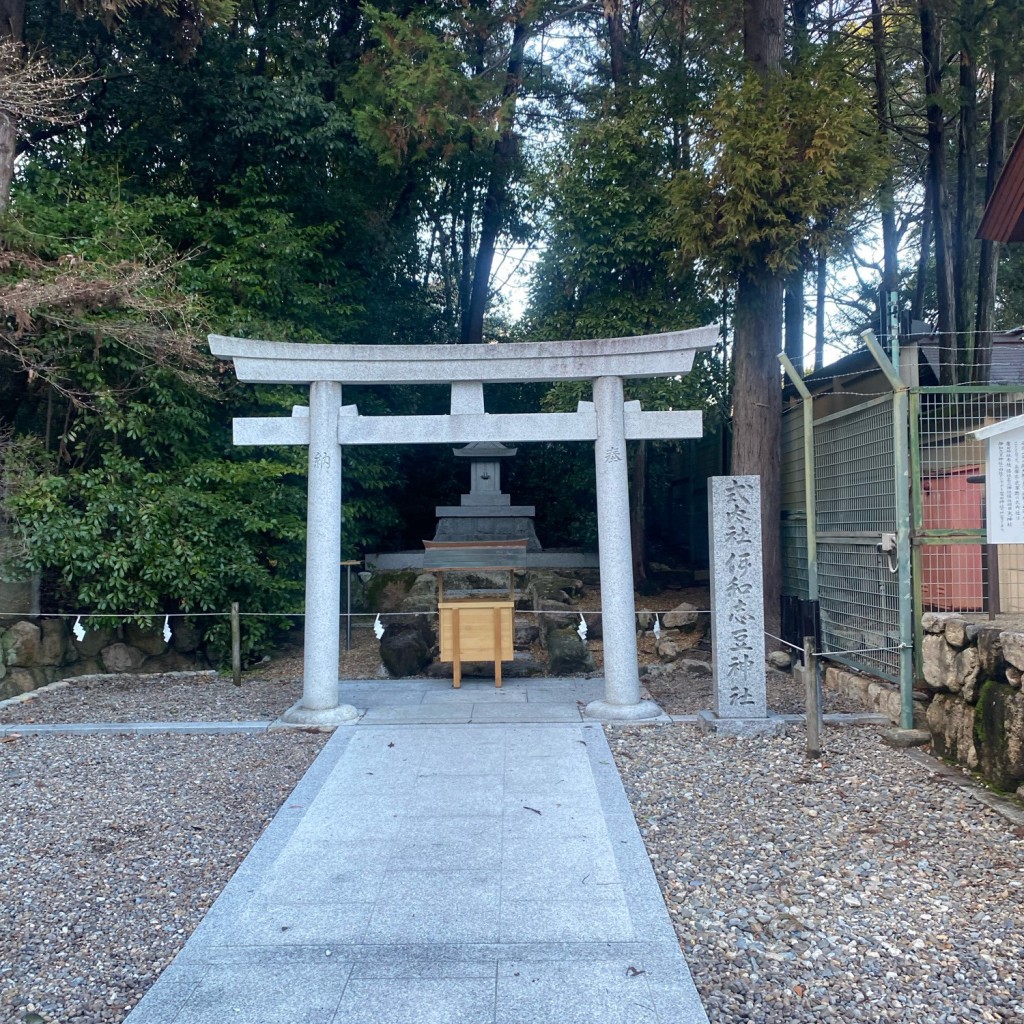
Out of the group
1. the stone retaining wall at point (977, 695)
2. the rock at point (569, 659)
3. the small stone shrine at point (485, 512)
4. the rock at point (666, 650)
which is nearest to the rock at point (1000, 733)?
the stone retaining wall at point (977, 695)

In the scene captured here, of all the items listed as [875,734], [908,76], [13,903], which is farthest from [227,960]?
[908,76]

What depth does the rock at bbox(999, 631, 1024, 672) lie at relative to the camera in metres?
4.23

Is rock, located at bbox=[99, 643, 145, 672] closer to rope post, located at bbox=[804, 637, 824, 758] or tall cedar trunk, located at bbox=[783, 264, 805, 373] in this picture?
rope post, located at bbox=[804, 637, 824, 758]

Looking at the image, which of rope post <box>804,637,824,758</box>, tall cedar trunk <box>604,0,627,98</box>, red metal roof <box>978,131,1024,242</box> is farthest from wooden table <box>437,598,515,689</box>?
tall cedar trunk <box>604,0,627,98</box>

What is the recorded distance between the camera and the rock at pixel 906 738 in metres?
5.31

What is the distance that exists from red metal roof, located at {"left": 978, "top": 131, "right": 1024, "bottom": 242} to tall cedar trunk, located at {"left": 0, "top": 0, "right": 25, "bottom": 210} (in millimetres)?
9613

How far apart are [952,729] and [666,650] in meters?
4.14

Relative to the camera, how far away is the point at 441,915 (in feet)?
10.6

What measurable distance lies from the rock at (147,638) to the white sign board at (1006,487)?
26.3ft

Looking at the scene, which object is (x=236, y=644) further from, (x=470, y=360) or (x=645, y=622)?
(x=645, y=622)

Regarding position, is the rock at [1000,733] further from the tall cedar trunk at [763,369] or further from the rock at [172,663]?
the rock at [172,663]

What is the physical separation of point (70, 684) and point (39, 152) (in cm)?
684

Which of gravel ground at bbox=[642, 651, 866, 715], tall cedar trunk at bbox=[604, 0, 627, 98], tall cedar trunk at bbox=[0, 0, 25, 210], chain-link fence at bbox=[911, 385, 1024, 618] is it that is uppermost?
tall cedar trunk at bbox=[604, 0, 627, 98]

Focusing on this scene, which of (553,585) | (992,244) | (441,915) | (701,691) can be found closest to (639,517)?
(553,585)
